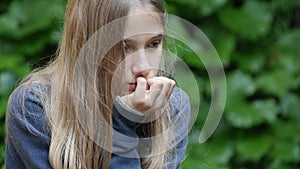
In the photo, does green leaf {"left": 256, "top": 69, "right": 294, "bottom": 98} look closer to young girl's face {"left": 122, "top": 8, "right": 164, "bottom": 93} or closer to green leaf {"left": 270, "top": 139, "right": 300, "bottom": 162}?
green leaf {"left": 270, "top": 139, "right": 300, "bottom": 162}

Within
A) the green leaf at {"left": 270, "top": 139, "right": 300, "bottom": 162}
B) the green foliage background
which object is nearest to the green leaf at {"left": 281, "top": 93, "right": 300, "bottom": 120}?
the green foliage background

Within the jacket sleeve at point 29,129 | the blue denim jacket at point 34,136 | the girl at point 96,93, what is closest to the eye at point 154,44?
the girl at point 96,93

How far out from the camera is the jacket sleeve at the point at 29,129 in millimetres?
1486

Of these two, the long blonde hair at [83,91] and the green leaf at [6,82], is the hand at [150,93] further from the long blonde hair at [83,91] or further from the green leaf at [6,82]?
the green leaf at [6,82]

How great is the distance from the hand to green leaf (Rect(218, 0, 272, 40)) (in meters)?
1.85

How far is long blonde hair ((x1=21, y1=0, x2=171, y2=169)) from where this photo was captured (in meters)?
1.45

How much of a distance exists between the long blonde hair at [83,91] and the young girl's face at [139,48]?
0.03 m

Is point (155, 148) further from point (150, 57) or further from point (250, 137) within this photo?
point (250, 137)

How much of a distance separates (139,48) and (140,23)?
0.06 m

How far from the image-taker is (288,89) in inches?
125

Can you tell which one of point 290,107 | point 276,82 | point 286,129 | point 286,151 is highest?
point 276,82

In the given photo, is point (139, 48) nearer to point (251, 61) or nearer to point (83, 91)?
point (83, 91)

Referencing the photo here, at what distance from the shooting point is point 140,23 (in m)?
1.41

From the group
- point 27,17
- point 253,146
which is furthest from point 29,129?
point 253,146
